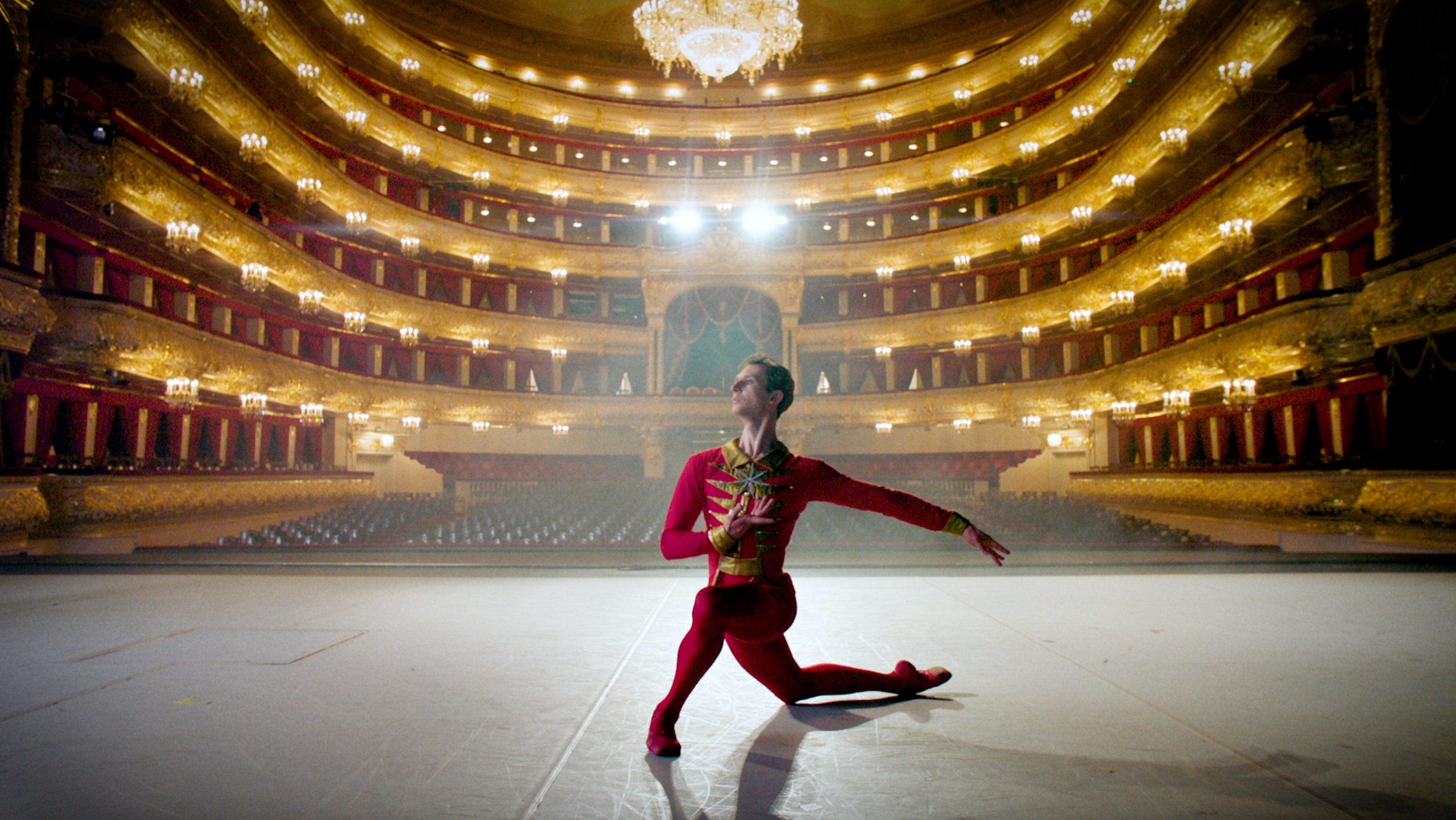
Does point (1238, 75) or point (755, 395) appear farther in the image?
point (1238, 75)

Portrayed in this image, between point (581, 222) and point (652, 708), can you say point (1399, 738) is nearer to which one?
point (652, 708)

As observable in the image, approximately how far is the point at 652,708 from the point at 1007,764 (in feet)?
4.53

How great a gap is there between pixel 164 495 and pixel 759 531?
1504cm

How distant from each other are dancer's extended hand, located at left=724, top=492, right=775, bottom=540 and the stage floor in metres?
0.76

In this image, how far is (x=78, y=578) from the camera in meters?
7.15

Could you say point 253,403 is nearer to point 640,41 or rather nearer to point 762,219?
point 762,219

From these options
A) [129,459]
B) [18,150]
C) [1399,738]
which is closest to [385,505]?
[129,459]

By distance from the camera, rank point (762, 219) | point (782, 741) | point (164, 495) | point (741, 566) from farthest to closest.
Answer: point (762, 219) < point (164, 495) < point (741, 566) < point (782, 741)

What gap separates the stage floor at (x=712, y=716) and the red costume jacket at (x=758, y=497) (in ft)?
2.13

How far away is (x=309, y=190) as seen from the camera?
19.6m

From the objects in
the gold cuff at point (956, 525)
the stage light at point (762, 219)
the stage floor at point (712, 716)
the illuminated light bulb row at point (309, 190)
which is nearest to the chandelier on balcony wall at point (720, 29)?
the illuminated light bulb row at point (309, 190)

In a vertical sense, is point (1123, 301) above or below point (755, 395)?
above

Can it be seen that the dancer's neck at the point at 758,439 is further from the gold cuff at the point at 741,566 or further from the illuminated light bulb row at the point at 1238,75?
the illuminated light bulb row at the point at 1238,75

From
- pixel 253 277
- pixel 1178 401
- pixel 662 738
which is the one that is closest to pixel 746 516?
pixel 662 738
